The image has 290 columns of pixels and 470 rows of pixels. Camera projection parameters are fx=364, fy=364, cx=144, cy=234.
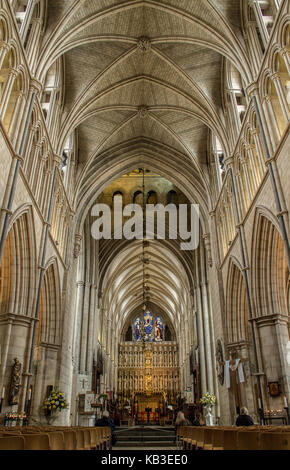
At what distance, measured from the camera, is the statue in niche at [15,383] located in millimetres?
10540

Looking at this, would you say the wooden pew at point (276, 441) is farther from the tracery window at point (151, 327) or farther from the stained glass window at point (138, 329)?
the stained glass window at point (138, 329)

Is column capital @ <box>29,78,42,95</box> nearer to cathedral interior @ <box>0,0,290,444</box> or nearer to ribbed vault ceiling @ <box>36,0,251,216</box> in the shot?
cathedral interior @ <box>0,0,290,444</box>

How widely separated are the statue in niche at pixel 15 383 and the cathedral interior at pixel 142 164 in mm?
52

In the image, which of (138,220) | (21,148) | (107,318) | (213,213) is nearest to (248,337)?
(213,213)

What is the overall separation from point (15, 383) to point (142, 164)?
14.8 meters

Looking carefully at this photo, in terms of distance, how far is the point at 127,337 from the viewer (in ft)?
152

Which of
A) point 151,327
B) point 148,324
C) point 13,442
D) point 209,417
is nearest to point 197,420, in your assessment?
point 209,417

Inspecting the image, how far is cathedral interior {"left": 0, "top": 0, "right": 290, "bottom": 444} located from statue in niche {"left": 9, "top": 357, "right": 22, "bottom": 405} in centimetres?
5

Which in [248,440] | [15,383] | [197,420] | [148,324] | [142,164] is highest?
[142,164]

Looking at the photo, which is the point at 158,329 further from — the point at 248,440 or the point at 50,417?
the point at 248,440

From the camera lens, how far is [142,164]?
22156 millimetres

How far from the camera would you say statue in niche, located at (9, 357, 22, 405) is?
10.5 m

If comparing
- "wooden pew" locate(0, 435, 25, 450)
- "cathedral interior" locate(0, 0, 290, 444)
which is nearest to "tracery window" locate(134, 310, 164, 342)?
"cathedral interior" locate(0, 0, 290, 444)

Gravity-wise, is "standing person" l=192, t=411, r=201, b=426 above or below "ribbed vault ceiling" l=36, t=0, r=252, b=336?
below
